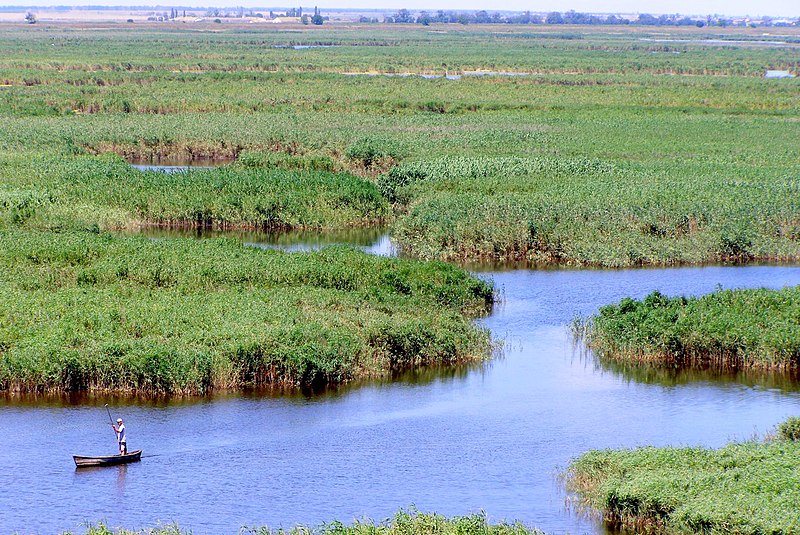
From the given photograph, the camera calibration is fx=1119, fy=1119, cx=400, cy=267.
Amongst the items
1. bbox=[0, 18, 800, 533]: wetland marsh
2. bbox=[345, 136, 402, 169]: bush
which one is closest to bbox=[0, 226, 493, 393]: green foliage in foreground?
bbox=[0, 18, 800, 533]: wetland marsh

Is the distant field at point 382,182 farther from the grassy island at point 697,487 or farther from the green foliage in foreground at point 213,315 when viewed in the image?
the grassy island at point 697,487

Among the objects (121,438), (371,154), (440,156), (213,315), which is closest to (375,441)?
(121,438)

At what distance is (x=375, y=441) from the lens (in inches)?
936

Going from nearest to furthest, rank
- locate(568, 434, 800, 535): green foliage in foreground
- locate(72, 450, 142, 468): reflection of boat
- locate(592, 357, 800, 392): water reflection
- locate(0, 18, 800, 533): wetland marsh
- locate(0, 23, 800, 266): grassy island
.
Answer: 1. locate(568, 434, 800, 535): green foliage in foreground
2. locate(72, 450, 142, 468): reflection of boat
3. locate(0, 18, 800, 533): wetland marsh
4. locate(592, 357, 800, 392): water reflection
5. locate(0, 23, 800, 266): grassy island

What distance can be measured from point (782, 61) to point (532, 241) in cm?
11296

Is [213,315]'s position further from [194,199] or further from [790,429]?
[194,199]

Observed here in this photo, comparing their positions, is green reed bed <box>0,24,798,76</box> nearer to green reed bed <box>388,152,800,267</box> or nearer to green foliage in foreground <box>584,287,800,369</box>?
green reed bed <box>388,152,800,267</box>

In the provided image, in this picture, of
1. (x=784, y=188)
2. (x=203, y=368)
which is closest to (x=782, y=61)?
(x=784, y=188)

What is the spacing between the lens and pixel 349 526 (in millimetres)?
18812

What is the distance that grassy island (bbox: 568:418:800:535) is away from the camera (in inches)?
694

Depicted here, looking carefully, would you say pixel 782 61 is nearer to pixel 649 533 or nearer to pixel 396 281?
pixel 396 281

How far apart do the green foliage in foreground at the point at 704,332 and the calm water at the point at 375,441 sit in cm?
68

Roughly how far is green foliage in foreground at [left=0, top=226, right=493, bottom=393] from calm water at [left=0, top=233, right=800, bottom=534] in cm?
75

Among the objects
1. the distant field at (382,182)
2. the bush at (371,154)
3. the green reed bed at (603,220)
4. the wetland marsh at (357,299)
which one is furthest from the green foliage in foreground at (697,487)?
the bush at (371,154)
